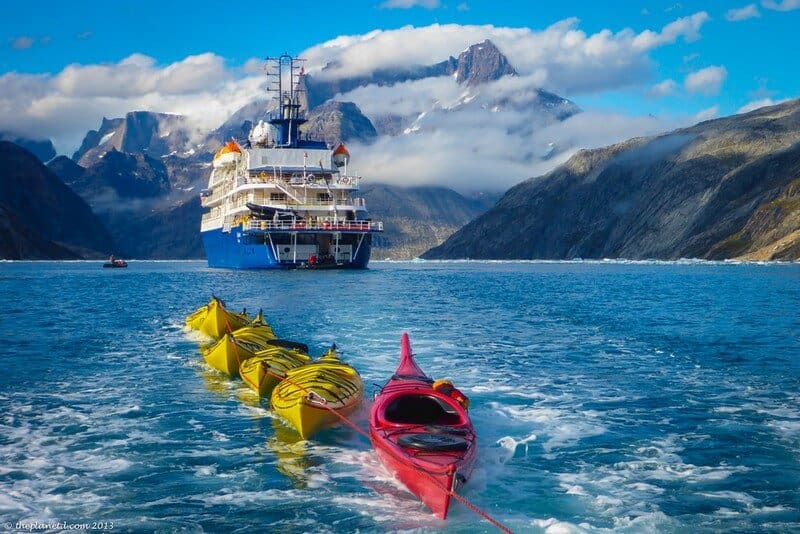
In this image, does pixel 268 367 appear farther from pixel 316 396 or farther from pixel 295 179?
pixel 295 179

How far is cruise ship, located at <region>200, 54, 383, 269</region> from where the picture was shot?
334 ft

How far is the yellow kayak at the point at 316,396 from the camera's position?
19.3 metres

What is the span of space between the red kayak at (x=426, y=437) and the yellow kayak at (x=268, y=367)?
4.78 meters

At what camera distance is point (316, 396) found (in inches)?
780

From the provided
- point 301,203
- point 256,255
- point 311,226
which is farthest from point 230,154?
point 311,226

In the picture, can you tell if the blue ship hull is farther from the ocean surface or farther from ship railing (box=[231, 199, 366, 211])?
the ocean surface

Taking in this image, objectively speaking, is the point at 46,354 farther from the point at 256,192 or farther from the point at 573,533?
the point at 256,192

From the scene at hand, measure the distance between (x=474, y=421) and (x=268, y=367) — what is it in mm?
6877

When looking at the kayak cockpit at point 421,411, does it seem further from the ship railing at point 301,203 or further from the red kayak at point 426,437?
the ship railing at point 301,203

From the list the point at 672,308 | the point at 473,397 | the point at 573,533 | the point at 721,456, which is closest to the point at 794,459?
the point at 721,456

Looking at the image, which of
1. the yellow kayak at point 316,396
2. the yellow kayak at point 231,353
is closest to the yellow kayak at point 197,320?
the yellow kayak at point 231,353

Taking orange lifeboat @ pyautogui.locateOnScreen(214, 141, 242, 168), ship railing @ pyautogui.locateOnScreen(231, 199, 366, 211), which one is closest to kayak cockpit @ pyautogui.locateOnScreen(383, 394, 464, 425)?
ship railing @ pyautogui.locateOnScreen(231, 199, 366, 211)

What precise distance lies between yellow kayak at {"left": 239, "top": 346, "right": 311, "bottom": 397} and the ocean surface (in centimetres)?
74

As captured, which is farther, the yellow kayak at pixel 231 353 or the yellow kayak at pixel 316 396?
the yellow kayak at pixel 231 353
